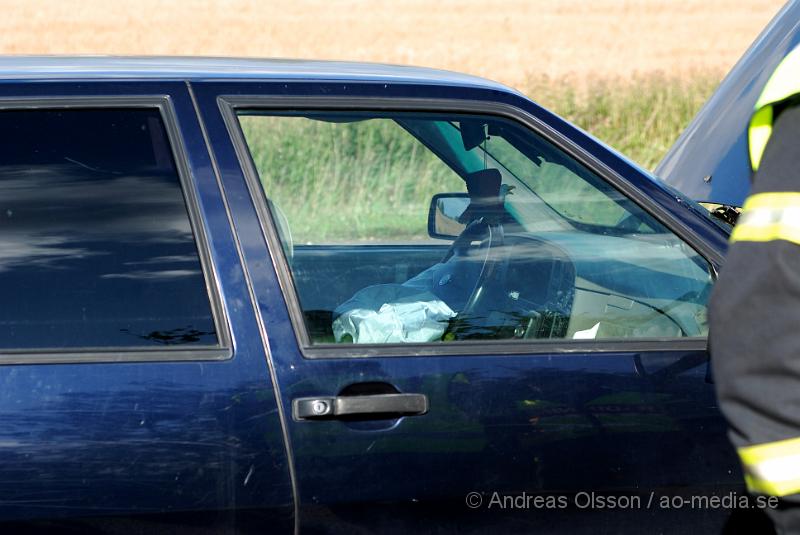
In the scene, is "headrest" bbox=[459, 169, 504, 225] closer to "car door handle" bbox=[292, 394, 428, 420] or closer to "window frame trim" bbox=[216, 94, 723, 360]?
"window frame trim" bbox=[216, 94, 723, 360]

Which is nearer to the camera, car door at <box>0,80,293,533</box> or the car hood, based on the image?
car door at <box>0,80,293,533</box>

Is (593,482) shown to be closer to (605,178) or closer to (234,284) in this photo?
(605,178)

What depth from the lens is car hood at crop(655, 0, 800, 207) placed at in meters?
2.78

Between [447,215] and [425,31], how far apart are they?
23487 mm

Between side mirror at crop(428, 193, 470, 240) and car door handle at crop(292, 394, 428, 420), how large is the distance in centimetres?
61

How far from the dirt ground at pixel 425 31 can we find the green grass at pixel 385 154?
19.4 ft

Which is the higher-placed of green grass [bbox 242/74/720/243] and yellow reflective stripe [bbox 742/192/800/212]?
yellow reflective stripe [bbox 742/192/800/212]

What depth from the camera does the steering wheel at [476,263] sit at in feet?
7.48

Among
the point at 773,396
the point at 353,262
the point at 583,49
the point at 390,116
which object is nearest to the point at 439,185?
the point at 353,262

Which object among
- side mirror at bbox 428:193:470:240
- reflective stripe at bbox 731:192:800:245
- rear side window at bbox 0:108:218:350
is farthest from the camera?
side mirror at bbox 428:193:470:240

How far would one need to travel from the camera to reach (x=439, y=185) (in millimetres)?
3641

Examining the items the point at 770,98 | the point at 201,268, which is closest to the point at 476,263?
the point at 201,268

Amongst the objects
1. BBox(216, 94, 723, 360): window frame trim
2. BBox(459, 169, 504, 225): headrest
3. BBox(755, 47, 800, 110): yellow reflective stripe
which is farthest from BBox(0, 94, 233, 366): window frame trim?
BBox(755, 47, 800, 110): yellow reflective stripe

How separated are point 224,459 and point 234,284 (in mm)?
355
